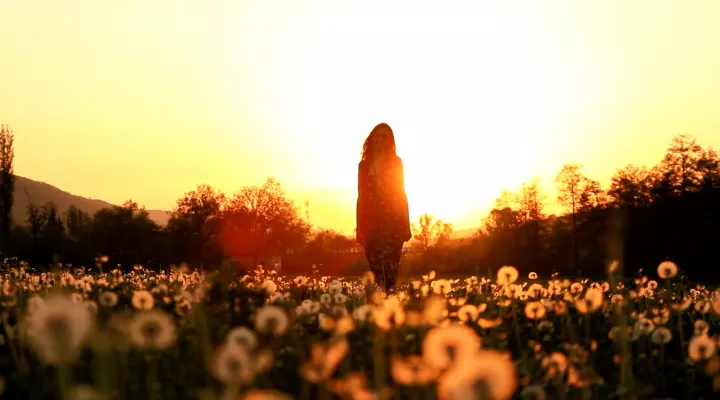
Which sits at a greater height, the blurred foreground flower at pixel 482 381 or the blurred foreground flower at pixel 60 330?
the blurred foreground flower at pixel 60 330

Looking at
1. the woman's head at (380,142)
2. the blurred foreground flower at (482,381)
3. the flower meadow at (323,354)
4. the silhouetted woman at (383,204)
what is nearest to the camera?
the blurred foreground flower at (482,381)

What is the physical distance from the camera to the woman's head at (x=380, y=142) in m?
14.3

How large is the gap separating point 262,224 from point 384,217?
236 feet

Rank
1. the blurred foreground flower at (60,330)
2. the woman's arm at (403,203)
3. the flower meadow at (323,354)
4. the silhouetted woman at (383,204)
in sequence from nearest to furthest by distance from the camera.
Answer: the blurred foreground flower at (60,330) → the flower meadow at (323,354) → the silhouetted woman at (383,204) → the woman's arm at (403,203)

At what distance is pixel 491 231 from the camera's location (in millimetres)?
75188

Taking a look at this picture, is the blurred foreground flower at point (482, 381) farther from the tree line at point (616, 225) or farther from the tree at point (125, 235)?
the tree at point (125, 235)

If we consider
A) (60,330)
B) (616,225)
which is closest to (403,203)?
(60,330)

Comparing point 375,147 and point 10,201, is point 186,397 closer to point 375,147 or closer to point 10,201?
point 375,147

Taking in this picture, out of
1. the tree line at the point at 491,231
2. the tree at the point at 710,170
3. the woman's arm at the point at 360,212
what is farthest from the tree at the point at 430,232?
the woman's arm at the point at 360,212

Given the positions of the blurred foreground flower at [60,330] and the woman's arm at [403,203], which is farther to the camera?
the woman's arm at [403,203]

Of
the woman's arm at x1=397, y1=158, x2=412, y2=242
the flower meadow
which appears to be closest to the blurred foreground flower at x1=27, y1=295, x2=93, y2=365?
the flower meadow

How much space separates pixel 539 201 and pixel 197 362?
7554 centimetres

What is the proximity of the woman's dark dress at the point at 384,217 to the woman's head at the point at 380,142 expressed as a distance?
0.66 ft

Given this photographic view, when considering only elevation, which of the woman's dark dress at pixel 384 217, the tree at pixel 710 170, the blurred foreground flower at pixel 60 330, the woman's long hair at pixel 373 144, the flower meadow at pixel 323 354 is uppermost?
the tree at pixel 710 170
